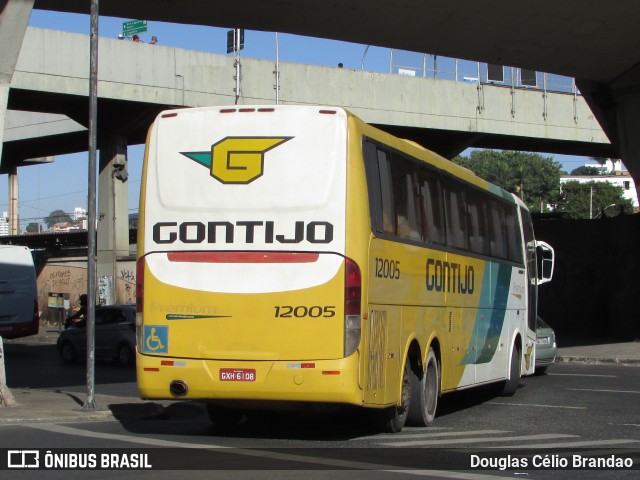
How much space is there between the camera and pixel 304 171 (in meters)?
10.5

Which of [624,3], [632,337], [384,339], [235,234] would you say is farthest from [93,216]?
[632,337]

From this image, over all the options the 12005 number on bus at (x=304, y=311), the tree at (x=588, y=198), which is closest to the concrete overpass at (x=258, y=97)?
the 12005 number on bus at (x=304, y=311)

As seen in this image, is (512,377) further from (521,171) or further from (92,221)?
(521,171)

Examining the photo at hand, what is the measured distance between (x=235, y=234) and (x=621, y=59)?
17.6m

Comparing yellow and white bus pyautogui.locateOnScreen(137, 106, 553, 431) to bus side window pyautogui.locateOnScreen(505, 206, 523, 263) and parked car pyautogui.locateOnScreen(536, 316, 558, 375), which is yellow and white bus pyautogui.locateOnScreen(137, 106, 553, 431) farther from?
parked car pyautogui.locateOnScreen(536, 316, 558, 375)

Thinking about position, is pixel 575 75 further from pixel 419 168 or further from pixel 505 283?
pixel 419 168

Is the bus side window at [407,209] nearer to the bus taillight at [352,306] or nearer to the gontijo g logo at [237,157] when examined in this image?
the bus taillight at [352,306]

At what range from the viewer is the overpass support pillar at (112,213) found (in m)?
38.5

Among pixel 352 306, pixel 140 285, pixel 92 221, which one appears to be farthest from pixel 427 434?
pixel 92 221

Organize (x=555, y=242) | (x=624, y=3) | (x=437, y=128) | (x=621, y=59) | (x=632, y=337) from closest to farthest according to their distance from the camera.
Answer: (x=624, y=3)
(x=621, y=59)
(x=632, y=337)
(x=555, y=242)
(x=437, y=128)

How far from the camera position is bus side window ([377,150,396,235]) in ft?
36.2

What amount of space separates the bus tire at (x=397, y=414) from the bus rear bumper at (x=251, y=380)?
58.7 inches

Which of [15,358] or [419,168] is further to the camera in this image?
[15,358]

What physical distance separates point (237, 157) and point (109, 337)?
55.7ft
